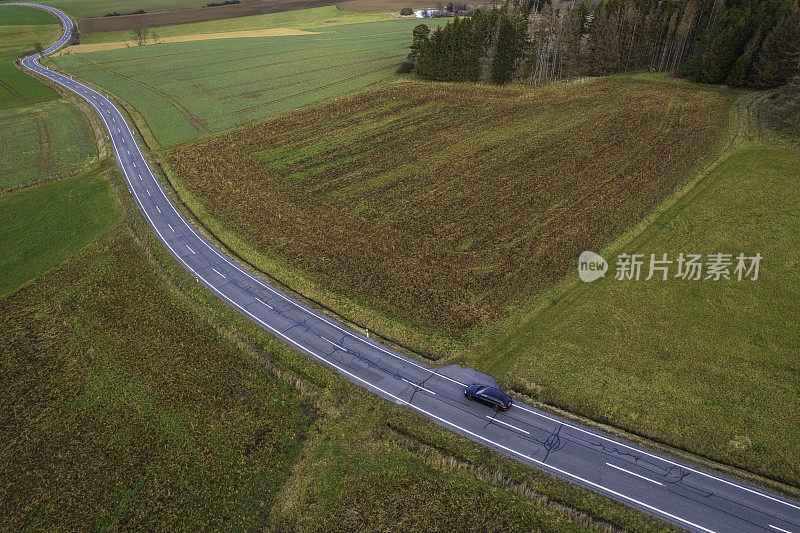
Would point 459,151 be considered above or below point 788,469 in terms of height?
above

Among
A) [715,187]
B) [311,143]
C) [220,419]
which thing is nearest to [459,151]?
[311,143]

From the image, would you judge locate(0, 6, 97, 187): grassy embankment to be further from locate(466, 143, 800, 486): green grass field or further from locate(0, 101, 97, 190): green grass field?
locate(466, 143, 800, 486): green grass field

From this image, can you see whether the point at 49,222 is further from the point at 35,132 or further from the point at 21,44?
the point at 21,44

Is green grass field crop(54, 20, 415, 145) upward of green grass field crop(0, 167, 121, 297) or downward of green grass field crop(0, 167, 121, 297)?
upward

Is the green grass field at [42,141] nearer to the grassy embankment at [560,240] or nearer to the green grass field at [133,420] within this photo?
the grassy embankment at [560,240]

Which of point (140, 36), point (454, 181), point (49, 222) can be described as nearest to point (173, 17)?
point (140, 36)

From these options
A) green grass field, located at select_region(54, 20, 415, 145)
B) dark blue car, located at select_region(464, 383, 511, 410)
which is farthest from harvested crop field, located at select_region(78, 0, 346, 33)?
dark blue car, located at select_region(464, 383, 511, 410)

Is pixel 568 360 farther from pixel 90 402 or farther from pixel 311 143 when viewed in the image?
pixel 311 143
